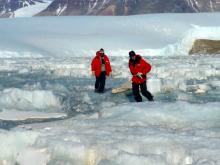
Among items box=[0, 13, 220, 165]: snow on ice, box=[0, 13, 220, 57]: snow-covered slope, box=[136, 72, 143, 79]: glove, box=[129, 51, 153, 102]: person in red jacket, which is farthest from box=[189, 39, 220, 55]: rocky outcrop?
box=[136, 72, 143, 79]: glove

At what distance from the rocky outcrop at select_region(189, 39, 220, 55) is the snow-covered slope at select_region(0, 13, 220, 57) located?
77cm

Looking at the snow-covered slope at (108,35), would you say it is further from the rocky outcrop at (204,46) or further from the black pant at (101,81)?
the black pant at (101,81)

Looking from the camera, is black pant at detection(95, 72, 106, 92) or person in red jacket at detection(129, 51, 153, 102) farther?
black pant at detection(95, 72, 106, 92)

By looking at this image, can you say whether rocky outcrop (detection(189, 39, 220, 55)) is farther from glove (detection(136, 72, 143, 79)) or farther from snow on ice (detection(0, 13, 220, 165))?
glove (detection(136, 72, 143, 79))

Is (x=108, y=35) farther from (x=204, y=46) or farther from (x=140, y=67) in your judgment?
(x=140, y=67)

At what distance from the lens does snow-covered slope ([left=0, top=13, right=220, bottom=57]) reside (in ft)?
106

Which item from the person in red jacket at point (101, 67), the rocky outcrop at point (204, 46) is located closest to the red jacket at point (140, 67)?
the person in red jacket at point (101, 67)

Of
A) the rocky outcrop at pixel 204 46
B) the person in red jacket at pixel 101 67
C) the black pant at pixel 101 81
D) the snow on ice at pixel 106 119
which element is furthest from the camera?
the rocky outcrop at pixel 204 46

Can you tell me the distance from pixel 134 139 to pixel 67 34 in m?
31.4

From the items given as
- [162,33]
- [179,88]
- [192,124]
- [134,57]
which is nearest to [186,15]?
[162,33]

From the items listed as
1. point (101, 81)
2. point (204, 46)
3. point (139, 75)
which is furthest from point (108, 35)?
point (139, 75)

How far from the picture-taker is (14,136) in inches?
228

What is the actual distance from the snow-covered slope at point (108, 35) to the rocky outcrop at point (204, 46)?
30.2 inches

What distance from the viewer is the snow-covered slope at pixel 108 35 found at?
32219mm
